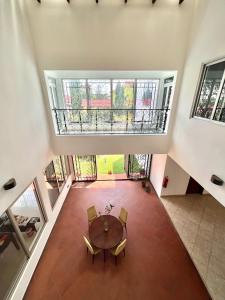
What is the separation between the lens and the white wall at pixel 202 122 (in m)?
2.87

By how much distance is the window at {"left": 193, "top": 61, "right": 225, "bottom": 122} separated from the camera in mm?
3066

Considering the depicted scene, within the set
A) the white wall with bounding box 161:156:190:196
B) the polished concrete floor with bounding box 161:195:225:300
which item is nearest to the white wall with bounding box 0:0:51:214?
the white wall with bounding box 161:156:190:196

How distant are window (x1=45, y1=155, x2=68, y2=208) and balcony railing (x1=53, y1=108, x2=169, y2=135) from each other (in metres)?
1.38

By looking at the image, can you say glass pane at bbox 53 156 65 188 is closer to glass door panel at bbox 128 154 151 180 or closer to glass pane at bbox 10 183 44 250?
glass pane at bbox 10 183 44 250

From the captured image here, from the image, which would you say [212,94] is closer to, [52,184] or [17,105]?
[17,105]

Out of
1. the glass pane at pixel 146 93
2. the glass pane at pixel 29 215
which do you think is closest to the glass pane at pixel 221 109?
the glass pane at pixel 146 93

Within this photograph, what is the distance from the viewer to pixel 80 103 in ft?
21.4

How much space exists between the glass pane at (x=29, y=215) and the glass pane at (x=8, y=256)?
21cm

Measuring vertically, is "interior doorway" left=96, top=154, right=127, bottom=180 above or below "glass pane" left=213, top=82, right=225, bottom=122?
below

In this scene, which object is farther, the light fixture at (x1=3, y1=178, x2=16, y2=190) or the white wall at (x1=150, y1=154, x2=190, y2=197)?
the white wall at (x1=150, y1=154, x2=190, y2=197)

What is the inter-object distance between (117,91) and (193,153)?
4311mm

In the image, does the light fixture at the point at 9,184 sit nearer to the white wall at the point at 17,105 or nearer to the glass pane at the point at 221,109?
the white wall at the point at 17,105

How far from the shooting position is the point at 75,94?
6375 millimetres

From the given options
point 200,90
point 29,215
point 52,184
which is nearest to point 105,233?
point 29,215
